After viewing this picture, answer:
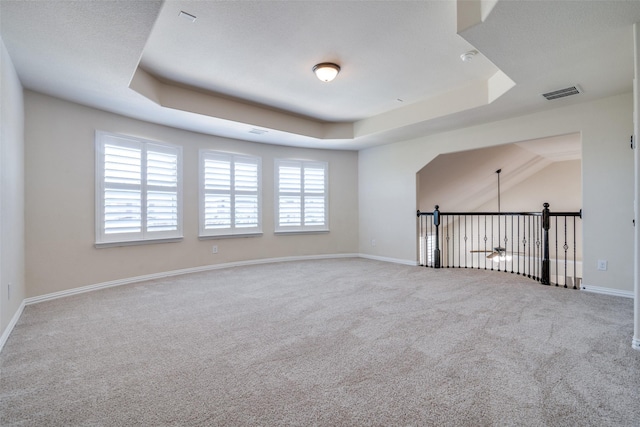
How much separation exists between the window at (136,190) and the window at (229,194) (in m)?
0.46

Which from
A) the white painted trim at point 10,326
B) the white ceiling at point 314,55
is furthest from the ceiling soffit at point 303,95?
the white painted trim at point 10,326

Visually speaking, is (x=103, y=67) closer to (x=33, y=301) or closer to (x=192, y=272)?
(x=33, y=301)

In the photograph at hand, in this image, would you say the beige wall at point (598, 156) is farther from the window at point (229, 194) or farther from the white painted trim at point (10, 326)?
the white painted trim at point (10, 326)

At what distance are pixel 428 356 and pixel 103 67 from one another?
3840 mm

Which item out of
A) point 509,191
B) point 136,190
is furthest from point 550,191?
point 136,190

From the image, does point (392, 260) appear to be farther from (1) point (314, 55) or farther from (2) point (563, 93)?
(1) point (314, 55)

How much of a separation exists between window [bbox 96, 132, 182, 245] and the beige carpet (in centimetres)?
104

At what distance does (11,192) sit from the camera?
2838 millimetres

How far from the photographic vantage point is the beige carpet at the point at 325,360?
157 cm

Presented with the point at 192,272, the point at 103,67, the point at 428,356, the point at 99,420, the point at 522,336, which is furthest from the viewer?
the point at 192,272

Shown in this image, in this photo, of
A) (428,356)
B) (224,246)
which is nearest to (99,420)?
(428,356)

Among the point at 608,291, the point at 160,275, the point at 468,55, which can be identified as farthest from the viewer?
the point at 160,275

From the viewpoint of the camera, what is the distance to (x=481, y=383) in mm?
1812

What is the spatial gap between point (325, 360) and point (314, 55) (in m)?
2.97
